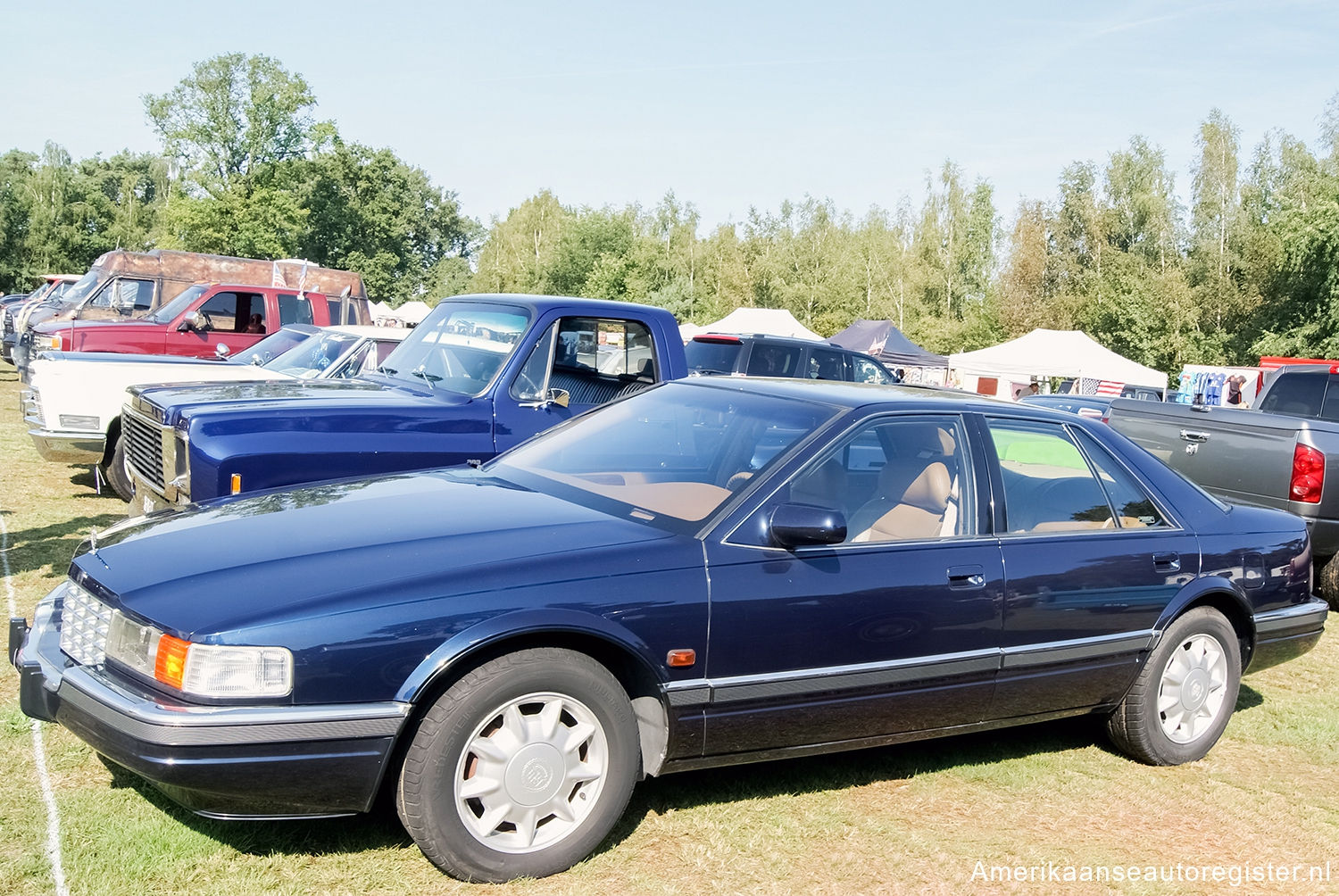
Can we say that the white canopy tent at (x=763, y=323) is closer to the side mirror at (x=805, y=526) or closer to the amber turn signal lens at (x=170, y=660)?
the side mirror at (x=805, y=526)

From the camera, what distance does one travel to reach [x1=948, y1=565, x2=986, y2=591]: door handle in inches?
162

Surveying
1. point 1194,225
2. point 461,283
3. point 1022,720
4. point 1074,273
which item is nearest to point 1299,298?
point 1194,225

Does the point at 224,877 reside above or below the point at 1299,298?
below

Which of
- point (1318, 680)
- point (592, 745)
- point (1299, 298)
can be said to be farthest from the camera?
point (1299, 298)

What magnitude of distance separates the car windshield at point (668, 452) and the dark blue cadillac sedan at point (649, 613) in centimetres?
1

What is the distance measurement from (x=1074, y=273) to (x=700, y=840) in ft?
205

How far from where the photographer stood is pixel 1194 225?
56.2m

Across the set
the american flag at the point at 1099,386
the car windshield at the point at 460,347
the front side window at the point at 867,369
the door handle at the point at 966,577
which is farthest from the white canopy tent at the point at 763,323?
the door handle at the point at 966,577

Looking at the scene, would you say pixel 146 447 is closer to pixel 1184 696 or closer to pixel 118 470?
pixel 118 470

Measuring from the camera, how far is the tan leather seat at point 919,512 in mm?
4141

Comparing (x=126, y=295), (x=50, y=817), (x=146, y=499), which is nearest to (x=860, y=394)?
(x=50, y=817)

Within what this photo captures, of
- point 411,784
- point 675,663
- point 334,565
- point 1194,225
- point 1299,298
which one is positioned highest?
point 1194,225

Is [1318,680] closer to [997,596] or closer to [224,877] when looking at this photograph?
[997,596]

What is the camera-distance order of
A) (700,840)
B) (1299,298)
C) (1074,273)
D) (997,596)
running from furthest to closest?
(1074,273) < (1299,298) < (997,596) < (700,840)
